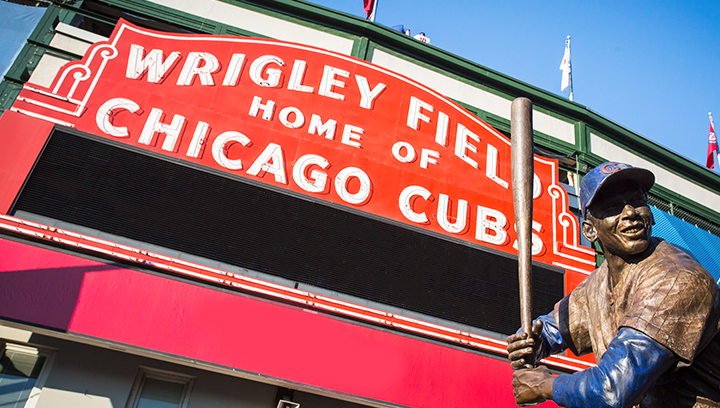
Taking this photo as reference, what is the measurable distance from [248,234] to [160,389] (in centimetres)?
270

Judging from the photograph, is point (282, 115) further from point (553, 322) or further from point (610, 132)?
point (610, 132)

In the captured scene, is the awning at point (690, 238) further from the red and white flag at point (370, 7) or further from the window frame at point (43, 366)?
the window frame at point (43, 366)

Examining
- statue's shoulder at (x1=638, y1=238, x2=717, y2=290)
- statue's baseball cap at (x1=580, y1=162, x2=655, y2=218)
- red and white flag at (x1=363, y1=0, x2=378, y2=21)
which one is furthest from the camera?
red and white flag at (x1=363, y1=0, x2=378, y2=21)

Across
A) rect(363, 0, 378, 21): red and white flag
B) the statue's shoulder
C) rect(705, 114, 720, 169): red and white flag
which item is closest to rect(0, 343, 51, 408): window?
the statue's shoulder

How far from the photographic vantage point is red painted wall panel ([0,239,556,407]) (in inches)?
232

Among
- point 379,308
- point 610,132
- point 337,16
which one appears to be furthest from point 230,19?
point 610,132

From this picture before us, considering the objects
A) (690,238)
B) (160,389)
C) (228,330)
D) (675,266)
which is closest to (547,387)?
(675,266)

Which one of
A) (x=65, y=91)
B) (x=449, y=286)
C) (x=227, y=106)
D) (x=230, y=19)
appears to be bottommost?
(x=449, y=286)

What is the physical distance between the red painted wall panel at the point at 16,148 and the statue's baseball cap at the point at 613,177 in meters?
6.82

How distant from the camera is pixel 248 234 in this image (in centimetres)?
654

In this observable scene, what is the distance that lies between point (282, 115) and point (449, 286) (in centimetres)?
395

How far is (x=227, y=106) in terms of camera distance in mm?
7961

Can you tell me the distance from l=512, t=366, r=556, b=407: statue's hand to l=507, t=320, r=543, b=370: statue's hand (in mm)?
94

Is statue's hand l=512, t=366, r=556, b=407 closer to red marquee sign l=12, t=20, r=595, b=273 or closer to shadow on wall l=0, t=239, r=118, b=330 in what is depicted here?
red marquee sign l=12, t=20, r=595, b=273
